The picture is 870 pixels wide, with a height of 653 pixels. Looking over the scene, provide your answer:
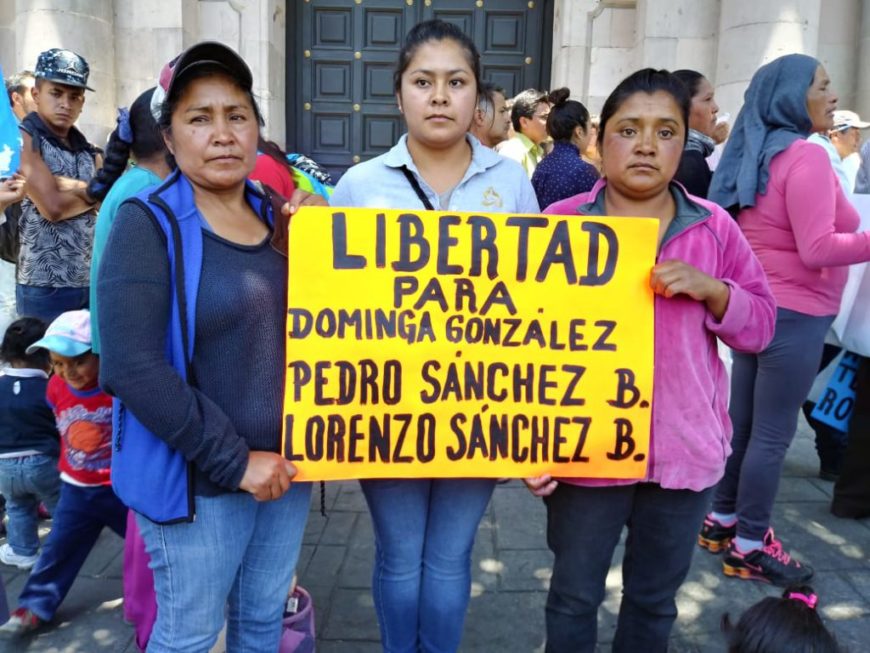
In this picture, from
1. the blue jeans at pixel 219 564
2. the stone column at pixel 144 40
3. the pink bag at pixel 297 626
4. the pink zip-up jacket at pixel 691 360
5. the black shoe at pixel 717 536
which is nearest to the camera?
the blue jeans at pixel 219 564

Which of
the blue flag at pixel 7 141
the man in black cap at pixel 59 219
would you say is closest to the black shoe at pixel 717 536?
the blue flag at pixel 7 141

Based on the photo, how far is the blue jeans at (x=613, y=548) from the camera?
2225 millimetres

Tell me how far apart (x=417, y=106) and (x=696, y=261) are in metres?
0.90

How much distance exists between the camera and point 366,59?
820 cm

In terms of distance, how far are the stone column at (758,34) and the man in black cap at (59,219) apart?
562cm

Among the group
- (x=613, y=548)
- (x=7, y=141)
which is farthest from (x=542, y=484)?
(x=7, y=141)

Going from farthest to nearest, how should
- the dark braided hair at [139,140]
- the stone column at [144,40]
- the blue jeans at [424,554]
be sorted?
the stone column at [144,40]
the dark braided hair at [139,140]
the blue jeans at [424,554]

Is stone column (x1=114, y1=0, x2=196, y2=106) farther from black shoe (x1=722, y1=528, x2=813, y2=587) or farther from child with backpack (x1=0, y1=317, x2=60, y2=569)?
black shoe (x1=722, y1=528, x2=813, y2=587)

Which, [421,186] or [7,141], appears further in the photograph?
[7,141]

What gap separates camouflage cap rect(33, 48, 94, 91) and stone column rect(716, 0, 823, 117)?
18.2 ft

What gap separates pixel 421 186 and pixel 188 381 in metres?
0.87

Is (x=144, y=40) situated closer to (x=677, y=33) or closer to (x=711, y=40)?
(x=677, y=33)

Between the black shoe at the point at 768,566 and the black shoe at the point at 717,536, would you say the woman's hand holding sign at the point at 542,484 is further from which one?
the black shoe at the point at 717,536

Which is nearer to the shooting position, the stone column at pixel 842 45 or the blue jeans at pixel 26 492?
the blue jeans at pixel 26 492
